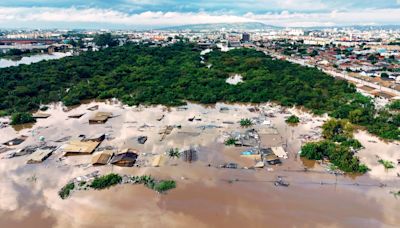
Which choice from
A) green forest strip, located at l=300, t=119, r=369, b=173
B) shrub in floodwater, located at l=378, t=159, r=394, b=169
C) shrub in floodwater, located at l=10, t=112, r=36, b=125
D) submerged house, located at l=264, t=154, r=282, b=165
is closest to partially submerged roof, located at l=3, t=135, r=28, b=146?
shrub in floodwater, located at l=10, t=112, r=36, b=125

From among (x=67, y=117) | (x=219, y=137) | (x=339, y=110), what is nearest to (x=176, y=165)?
(x=219, y=137)

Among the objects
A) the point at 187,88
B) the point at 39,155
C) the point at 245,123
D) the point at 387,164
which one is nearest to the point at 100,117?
the point at 39,155

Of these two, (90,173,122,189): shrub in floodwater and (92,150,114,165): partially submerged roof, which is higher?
(92,150,114,165): partially submerged roof

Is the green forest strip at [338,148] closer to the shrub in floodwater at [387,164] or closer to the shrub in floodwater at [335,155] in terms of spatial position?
the shrub in floodwater at [335,155]

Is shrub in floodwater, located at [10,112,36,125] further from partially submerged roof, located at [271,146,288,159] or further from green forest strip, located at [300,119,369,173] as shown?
green forest strip, located at [300,119,369,173]

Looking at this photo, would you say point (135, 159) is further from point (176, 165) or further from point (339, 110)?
point (339, 110)
